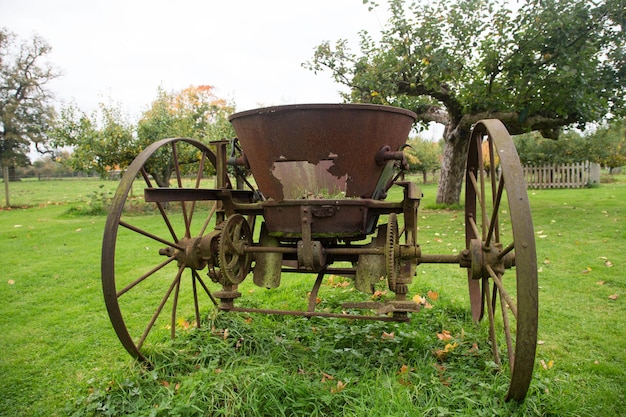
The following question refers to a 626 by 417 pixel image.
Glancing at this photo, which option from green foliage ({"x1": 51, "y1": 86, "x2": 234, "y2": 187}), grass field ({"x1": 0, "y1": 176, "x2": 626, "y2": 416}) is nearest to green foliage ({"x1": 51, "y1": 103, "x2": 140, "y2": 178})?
green foliage ({"x1": 51, "y1": 86, "x2": 234, "y2": 187})

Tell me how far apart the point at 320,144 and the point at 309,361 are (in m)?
1.44

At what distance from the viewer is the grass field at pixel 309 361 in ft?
7.82

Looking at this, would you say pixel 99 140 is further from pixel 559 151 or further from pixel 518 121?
pixel 559 151

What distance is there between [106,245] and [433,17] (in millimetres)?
8324

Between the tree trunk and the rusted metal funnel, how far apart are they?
25.5ft

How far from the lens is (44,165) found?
135 ft

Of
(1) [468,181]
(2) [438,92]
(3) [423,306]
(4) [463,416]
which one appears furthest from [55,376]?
(2) [438,92]

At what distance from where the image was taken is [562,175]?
19281mm

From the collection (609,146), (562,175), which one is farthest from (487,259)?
(609,146)

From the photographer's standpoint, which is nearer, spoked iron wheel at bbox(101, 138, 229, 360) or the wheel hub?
spoked iron wheel at bbox(101, 138, 229, 360)

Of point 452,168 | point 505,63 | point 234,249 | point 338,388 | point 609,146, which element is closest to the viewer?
point 338,388

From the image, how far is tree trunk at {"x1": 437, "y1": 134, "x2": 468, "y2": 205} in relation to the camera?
10.3m

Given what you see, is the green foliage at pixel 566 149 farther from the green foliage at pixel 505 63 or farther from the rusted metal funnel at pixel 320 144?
the rusted metal funnel at pixel 320 144

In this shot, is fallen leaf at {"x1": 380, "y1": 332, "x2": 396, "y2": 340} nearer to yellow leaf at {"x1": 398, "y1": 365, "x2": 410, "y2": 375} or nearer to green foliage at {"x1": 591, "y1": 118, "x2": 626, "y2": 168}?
yellow leaf at {"x1": 398, "y1": 365, "x2": 410, "y2": 375}
